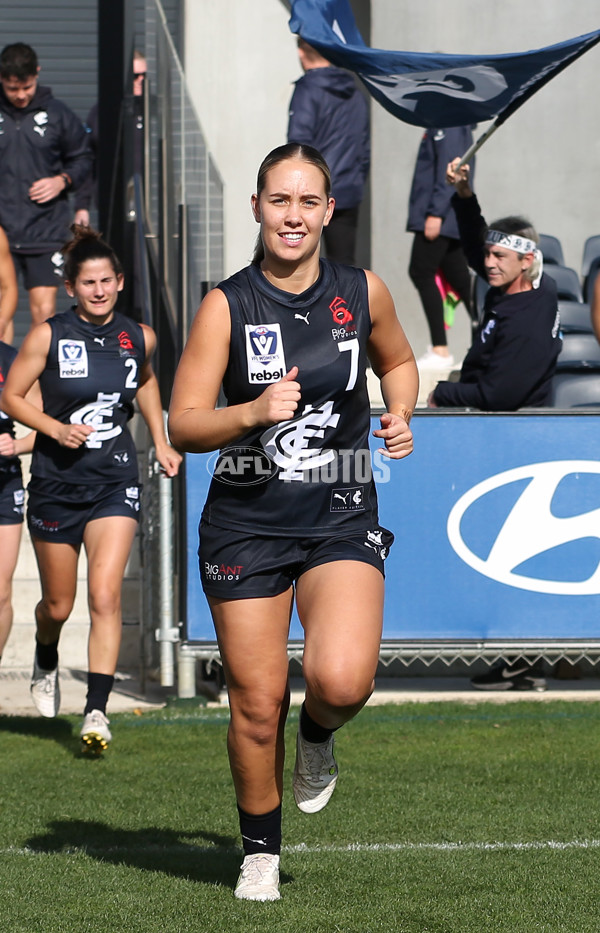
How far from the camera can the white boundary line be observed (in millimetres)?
4855

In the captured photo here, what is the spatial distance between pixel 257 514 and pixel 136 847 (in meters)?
1.58

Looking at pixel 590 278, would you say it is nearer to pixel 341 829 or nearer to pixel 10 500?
pixel 10 500

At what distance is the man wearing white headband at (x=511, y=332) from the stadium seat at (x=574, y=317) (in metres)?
2.45

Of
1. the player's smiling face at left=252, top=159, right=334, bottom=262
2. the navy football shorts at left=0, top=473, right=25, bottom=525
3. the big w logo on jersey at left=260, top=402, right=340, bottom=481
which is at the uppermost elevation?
the player's smiling face at left=252, top=159, right=334, bottom=262

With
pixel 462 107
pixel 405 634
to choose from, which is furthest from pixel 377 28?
pixel 405 634

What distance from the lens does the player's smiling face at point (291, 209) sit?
407 cm

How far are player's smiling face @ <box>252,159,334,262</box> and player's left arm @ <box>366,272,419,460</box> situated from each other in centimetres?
30

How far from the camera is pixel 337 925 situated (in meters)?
3.91

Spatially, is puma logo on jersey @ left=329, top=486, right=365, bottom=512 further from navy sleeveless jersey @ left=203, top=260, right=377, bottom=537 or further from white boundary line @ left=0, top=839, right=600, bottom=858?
white boundary line @ left=0, top=839, right=600, bottom=858

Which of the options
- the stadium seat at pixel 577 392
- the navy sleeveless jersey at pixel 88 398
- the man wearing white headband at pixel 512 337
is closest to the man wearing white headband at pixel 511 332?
the man wearing white headband at pixel 512 337

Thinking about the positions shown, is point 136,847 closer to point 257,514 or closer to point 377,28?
point 257,514

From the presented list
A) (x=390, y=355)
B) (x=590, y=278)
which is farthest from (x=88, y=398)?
(x=590, y=278)

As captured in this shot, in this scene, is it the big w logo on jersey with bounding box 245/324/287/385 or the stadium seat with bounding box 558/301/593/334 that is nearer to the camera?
the big w logo on jersey with bounding box 245/324/287/385

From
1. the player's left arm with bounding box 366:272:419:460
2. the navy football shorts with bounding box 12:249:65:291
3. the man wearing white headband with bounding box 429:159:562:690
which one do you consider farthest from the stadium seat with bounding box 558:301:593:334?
the player's left arm with bounding box 366:272:419:460
